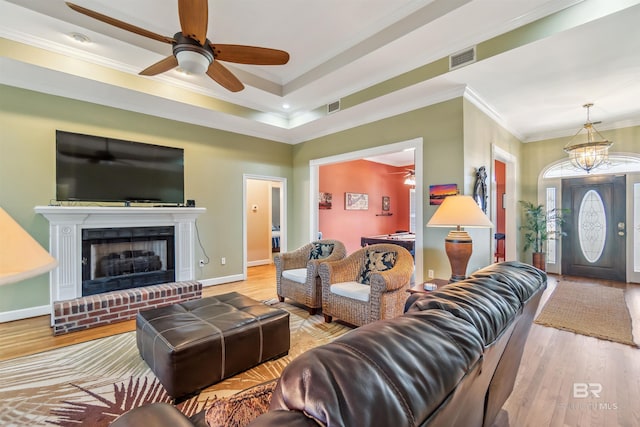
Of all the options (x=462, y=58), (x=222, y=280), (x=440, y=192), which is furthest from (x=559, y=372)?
(x=222, y=280)

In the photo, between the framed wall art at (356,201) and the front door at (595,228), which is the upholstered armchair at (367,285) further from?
the front door at (595,228)

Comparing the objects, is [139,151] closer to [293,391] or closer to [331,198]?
[331,198]

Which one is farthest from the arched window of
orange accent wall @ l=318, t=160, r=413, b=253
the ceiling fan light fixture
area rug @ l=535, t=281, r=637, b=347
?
the ceiling fan light fixture

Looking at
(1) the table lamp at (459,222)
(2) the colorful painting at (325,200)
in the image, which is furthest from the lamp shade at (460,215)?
(2) the colorful painting at (325,200)

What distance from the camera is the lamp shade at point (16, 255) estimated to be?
69 cm

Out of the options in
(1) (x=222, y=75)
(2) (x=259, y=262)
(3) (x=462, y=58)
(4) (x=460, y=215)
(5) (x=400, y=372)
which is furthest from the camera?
(2) (x=259, y=262)

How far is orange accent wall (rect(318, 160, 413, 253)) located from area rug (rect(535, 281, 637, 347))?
4.37m

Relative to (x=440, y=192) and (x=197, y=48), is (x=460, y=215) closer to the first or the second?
(x=440, y=192)

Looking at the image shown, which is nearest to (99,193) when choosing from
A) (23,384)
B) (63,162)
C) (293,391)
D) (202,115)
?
(63,162)

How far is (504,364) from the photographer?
123 centimetres

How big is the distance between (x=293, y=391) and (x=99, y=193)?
14.6 feet

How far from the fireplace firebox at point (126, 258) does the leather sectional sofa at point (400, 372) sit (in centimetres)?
375

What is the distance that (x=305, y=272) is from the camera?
3727 millimetres

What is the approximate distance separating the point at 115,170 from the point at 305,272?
305 cm
